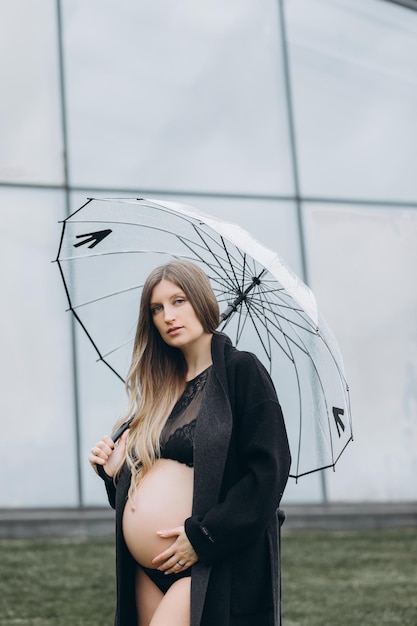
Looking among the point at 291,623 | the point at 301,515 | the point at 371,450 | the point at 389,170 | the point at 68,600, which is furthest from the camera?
the point at 389,170

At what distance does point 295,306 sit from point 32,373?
5.86 m

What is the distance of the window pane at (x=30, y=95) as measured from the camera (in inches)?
364

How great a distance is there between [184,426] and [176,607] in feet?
1.67

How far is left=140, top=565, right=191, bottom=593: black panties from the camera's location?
2.75 meters

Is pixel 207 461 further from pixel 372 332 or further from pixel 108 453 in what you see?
pixel 372 332

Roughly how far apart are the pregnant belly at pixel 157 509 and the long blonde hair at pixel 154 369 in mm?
54

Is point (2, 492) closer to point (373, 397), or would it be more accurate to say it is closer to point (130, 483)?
point (373, 397)

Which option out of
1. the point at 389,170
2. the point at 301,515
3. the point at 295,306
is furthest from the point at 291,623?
the point at 389,170

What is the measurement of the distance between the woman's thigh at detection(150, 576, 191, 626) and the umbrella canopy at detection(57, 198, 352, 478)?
2.37 ft

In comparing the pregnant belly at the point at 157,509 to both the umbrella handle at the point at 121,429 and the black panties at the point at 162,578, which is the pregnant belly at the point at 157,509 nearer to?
the black panties at the point at 162,578

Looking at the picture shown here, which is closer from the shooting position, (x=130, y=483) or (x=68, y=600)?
(x=130, y=483)

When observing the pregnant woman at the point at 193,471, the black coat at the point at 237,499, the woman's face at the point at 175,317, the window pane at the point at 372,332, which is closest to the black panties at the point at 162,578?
the pregnant woman at the point at 193,471

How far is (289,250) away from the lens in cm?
1003

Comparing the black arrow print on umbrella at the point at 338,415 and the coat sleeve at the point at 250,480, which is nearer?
the coat sleeve at the point at 250,480
